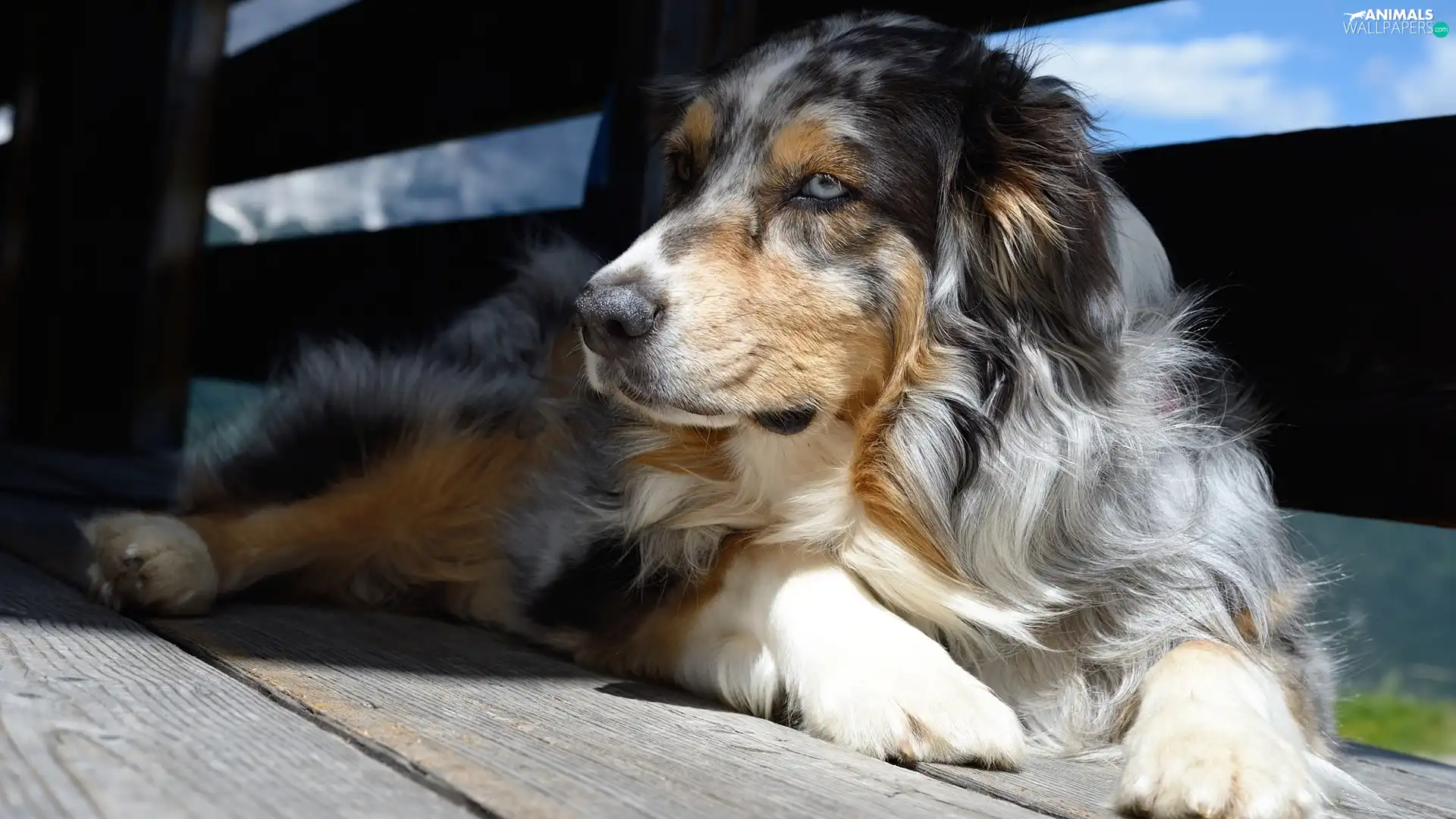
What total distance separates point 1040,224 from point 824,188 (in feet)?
1.35

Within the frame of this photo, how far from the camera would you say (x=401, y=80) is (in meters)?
5.37

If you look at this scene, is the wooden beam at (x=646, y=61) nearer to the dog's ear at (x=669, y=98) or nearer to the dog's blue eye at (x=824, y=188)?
Result: the dog's ear at (x=669, y=98)

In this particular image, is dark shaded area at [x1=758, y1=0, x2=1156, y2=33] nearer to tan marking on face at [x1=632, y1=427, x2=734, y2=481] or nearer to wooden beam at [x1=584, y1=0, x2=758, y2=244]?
wooden beam at [x1=584, y1=0, x2=758, y2=244]

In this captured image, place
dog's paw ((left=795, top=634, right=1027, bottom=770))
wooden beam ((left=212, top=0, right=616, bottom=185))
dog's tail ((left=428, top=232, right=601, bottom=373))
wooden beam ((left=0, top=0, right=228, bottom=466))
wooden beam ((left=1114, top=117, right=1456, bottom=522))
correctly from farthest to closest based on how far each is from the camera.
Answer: wooden beam ((left=0, top=0, right=228, bottom=466)) < wooden beam ((left=212, top=0, right=616, bottom=185)) < dog's tail ((left=428, top=232, right=601, bottom=373)) < wooden beam ((left=1114, top=117, right=1456, bottom=522)) < dog's paw ((left=795, top=634, right=1027, bottom=770))

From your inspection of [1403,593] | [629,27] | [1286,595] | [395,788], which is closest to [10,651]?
[395,788]

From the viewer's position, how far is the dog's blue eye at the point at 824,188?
2.42 metres

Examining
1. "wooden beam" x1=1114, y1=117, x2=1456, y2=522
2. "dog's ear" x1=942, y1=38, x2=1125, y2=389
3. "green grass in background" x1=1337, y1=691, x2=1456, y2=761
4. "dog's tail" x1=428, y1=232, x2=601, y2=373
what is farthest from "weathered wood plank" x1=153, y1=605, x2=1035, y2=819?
"green grass in background" x1=1337, y1=691, x2=1456, y2=761

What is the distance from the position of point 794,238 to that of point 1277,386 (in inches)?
A: 56.0

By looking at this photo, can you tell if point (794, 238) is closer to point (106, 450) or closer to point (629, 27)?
point (629, 27)

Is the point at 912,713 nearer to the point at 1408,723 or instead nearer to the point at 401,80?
the point at 1408,723

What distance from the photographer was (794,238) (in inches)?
94.7

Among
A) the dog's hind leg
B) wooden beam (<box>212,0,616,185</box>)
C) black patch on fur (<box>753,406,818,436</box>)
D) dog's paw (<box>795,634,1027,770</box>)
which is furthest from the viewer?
wooden beam (<box>212,0,616,185</box>)

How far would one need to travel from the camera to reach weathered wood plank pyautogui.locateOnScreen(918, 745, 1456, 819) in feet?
5.72

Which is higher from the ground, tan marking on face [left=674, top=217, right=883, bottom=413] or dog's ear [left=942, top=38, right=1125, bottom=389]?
dog's ear [left=942, top=38, right=1125, bottom=389]
